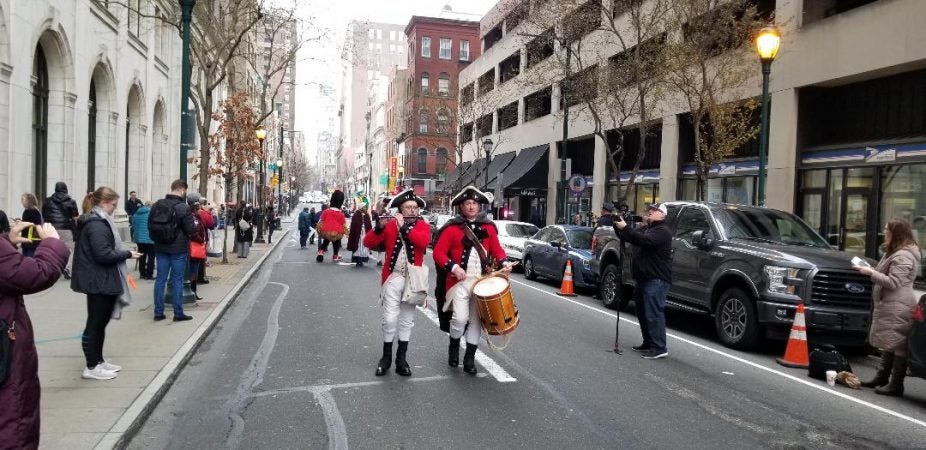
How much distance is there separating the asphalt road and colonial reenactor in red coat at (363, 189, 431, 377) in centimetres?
38

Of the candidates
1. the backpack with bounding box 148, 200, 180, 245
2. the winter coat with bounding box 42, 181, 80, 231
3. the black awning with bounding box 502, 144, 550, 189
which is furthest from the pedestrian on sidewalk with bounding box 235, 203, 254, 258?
the black awning with bounding box 502, 144, 550, 189

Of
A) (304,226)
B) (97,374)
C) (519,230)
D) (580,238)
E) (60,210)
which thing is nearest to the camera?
(97,374)

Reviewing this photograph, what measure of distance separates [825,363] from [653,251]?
223 centimetres

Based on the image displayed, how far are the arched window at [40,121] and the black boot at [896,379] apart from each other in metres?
Answer: 18.8

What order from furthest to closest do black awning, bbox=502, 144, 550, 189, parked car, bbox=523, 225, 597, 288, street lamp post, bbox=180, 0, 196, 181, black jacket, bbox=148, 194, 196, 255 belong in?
black awning, bbox=502, 144, 550, 189
parked car, bbox=523, 225, 597, 288
street lamp post, bbox=180, 0, 196, 181
black jacket, bbox=148, 194, 196, 255

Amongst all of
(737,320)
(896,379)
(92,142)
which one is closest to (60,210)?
(92,142)

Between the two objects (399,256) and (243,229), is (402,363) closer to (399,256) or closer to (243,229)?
(399,256)

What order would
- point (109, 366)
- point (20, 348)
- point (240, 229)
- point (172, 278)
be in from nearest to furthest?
point (20, 348)
point (109, 366)
point (172, 278)
point (240, 229)

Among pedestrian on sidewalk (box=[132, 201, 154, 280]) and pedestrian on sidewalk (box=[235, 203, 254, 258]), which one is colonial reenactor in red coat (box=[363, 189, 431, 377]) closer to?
pedestrian on sidewalk (box=[132, 201, 154, 280])

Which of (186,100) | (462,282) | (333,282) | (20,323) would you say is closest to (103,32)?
(186,100)

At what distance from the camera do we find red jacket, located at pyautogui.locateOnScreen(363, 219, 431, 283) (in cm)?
696

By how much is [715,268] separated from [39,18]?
1627cm

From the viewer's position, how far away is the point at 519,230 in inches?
843

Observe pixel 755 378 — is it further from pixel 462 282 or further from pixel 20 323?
pixel 20 323
